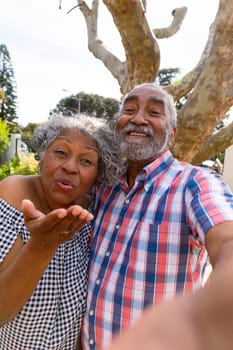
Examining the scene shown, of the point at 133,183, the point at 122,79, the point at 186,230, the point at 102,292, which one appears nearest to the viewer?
the point at 186,230

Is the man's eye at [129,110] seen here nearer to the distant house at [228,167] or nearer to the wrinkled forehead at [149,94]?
the wrinkled forehead at [149,94]

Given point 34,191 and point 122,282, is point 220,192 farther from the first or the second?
point 34,191

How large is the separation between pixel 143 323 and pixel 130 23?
2919mm

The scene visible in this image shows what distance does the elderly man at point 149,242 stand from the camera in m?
1.54

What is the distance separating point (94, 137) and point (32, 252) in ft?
2.35

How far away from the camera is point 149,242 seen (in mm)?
1640

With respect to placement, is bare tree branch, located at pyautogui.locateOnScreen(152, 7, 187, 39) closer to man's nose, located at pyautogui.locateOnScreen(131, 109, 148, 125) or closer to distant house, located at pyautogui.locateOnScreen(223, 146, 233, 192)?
man's nose, located at pyautogui.locateOnScreen(131, 109, 148, 125)

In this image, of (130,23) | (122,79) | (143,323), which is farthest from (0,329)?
(122,79)

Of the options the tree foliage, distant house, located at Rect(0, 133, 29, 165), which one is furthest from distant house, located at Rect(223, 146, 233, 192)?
the tree foliage

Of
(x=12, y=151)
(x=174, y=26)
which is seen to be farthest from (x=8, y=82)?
(x=174, y=26)

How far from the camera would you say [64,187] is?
5.90 ft

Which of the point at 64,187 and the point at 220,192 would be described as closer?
the point at 220,192

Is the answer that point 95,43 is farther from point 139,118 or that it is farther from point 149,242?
point 149,242

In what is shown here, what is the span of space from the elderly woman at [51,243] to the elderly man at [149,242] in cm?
9
